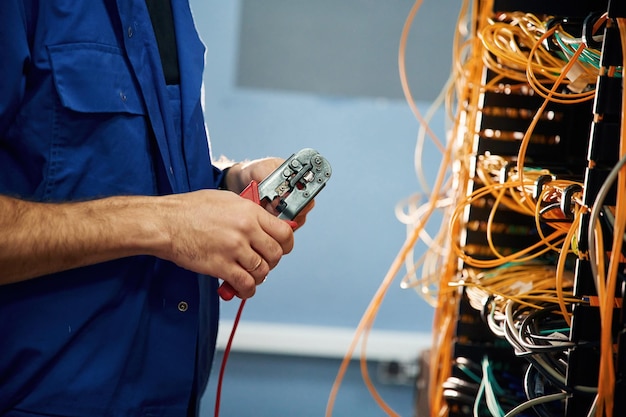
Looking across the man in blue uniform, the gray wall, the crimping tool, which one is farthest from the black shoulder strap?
the gray wall

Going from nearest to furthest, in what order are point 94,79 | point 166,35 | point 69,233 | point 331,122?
point 69,233
point 94,79
point 166,35
point 331,122

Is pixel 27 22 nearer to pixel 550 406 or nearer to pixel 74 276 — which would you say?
pixel 74 276

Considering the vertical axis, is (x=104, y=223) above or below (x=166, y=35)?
below

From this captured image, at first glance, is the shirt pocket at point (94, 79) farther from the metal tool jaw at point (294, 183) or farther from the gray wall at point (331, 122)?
the gray wall at point (331, 122)

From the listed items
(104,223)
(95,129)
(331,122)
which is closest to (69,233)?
(104,223)

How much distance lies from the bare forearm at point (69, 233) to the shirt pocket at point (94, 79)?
0.46 feet

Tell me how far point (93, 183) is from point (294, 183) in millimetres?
270

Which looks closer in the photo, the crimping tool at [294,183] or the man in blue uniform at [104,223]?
the man in blue uniform at [104,223]

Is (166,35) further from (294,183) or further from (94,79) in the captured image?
(294,183)

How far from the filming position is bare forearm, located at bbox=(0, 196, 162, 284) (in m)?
0.85

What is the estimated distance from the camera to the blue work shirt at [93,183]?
0.94m

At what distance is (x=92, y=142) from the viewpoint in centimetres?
99

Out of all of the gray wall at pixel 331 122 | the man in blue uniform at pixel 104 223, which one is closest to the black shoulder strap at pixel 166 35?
the man in blue uniform at pixel 104 223

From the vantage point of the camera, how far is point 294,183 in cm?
101
